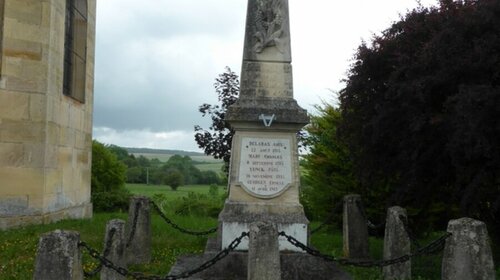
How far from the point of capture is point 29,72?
12.0 m

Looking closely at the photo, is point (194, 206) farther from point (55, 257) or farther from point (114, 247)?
point (55, 257)

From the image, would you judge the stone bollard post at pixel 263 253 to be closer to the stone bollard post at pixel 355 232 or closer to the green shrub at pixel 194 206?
the stone bollard post at pixel 355 232

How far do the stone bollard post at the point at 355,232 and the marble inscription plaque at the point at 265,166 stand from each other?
205 cm

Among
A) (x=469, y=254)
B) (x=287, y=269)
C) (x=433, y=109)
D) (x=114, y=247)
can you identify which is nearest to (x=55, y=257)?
(x=114, y=247)

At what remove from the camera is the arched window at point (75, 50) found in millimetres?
14312

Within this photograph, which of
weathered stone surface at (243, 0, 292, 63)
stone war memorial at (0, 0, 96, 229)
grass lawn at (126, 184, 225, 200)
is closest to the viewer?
weathered stone surface at (243, 0, 292, 63)

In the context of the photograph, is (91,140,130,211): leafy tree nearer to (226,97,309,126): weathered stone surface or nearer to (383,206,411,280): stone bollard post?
(226,97,309,126): weathered stone surface

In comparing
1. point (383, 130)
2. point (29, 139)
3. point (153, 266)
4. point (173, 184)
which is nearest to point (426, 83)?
point (383, 130)

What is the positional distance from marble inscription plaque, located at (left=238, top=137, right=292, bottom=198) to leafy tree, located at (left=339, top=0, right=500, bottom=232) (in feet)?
7.37

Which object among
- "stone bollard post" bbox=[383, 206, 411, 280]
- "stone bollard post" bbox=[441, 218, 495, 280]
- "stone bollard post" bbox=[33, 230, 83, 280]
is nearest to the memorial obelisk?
"stone bollard post" bbox=[383, 206, 411, 280]

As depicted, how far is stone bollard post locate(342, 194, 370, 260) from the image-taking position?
9.91m

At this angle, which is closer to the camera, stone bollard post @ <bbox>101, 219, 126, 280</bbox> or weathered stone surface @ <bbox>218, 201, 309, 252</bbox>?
stone bollard post @ <bbox>101, 219, 126, 280</bbox>

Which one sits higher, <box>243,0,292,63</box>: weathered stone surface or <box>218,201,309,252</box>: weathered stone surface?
<box>243,0,292,63</box>: weathered stone surface

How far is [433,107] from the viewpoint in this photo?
384 inches
